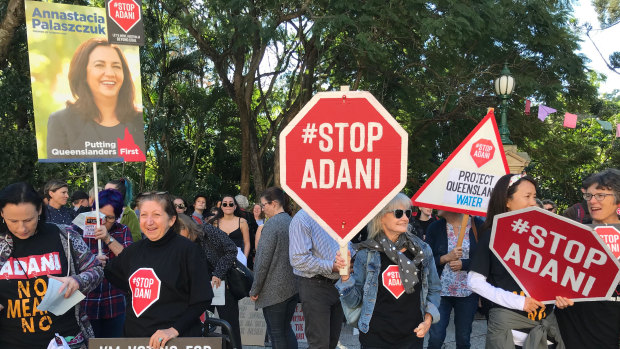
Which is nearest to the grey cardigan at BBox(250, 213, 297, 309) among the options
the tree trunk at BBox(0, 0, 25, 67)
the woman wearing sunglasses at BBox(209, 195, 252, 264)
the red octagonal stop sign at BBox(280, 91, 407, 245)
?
the woman wearing sunglasses at BBox(209, 195, 252, 264)

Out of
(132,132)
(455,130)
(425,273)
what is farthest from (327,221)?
(455,130)

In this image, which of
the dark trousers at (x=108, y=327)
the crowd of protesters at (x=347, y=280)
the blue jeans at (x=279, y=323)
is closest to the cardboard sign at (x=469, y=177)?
the crowd of protesters at (x=347, y=280)

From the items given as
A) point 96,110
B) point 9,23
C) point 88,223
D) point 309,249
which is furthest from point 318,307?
point 9,23

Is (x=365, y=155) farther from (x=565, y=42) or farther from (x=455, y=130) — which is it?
(x=455, y=130)

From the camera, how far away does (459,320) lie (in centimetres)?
555

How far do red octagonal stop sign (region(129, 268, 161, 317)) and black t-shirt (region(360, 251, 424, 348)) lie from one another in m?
1.42

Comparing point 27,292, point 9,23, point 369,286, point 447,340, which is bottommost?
point 447,340

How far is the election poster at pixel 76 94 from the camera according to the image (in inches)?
214

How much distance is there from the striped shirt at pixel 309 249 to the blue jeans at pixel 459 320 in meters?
1.30

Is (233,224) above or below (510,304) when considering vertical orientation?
below

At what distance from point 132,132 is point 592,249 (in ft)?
14.3

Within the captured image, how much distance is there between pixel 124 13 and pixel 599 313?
517 cm

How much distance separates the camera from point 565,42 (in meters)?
15.1

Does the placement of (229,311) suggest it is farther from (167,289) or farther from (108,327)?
(167,289)
